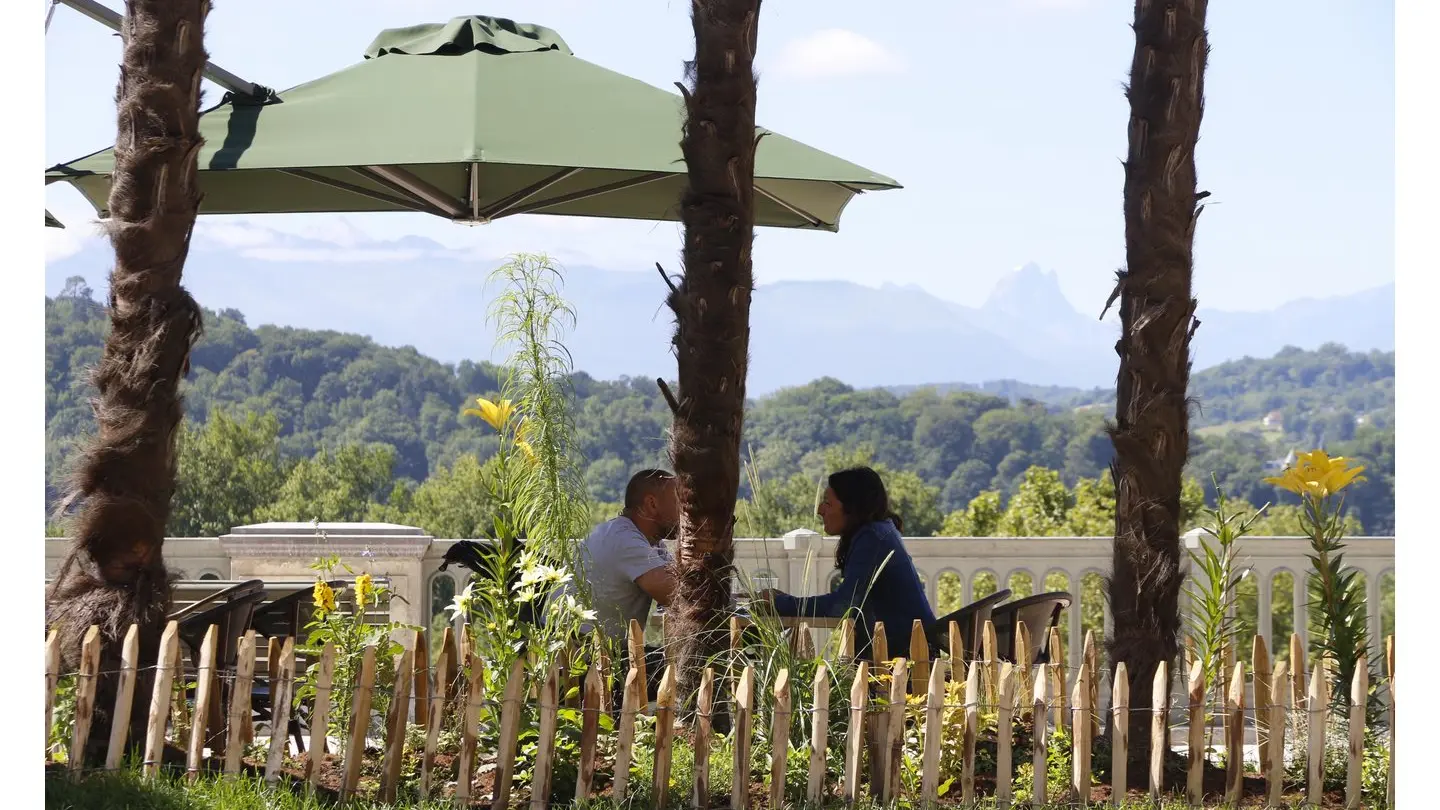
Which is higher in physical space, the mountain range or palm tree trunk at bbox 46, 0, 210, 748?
the mountain range

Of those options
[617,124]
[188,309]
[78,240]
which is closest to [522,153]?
[617,124]

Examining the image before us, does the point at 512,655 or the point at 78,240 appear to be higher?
the point at 78,240

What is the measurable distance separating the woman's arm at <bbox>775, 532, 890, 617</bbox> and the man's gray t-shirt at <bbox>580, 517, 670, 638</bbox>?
515 mm

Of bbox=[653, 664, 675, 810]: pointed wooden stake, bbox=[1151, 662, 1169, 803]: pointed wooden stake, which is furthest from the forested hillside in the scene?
bbox=[1151, 662, 1169, 803]: pointed wooden stake

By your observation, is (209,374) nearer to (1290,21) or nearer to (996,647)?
(996,647)

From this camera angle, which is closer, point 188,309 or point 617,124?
point 188,309

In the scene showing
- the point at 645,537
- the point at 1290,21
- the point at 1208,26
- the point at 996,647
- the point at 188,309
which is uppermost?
the point at 1290,21

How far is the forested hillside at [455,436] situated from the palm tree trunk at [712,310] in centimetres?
2416

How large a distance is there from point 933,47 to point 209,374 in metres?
76.6

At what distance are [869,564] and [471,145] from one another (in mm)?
2115

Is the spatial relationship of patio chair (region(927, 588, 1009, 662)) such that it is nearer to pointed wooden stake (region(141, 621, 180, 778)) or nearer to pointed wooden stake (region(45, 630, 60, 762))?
pointed wooden stake (region(141, 621, 180, 778))

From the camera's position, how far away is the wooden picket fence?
389 cm

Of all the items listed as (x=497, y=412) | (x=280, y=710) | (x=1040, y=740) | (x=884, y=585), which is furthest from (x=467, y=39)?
(x=1040, y=740)
